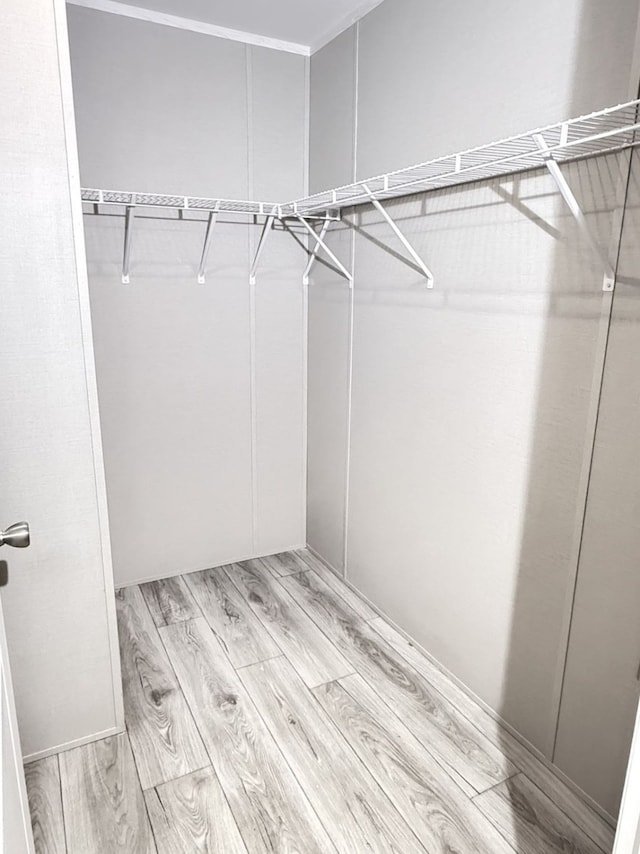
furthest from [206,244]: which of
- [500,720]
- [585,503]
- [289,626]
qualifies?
[500,720]

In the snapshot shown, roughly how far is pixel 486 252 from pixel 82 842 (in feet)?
6.46

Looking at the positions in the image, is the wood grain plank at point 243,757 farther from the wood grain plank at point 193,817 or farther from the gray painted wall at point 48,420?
the gray painted wall at point 48,420

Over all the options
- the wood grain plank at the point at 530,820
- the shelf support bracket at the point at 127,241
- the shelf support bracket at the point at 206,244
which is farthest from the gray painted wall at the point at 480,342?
the shelf support bracket at the point at 127,241

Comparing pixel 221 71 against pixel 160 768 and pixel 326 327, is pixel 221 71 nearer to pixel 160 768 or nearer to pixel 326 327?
pixel 326 327

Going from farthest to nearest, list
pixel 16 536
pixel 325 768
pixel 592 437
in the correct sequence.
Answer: pixel 325 768
pixel 592 437
pixel 16 536

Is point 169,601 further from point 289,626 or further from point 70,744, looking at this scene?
point 70,744

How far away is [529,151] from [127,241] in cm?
159

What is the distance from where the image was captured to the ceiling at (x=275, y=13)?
2215 mm

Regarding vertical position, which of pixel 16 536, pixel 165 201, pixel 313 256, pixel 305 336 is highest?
pixel 165 201

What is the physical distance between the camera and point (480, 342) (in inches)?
72.8

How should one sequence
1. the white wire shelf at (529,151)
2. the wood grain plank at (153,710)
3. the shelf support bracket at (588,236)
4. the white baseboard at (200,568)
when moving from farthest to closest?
the white baseboard at (200,568)
the wood grain plank at (153,710)
the shelf support bracket at (588,236)
the white wire shelf at (529,151)

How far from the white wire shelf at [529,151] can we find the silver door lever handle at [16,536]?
1.27 metres

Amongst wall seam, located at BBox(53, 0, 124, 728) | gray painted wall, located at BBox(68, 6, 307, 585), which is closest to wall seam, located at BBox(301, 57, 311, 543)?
gray painted wall, located at BBox(68, 6, 307, 585)

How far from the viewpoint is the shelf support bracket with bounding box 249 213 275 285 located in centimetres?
257
